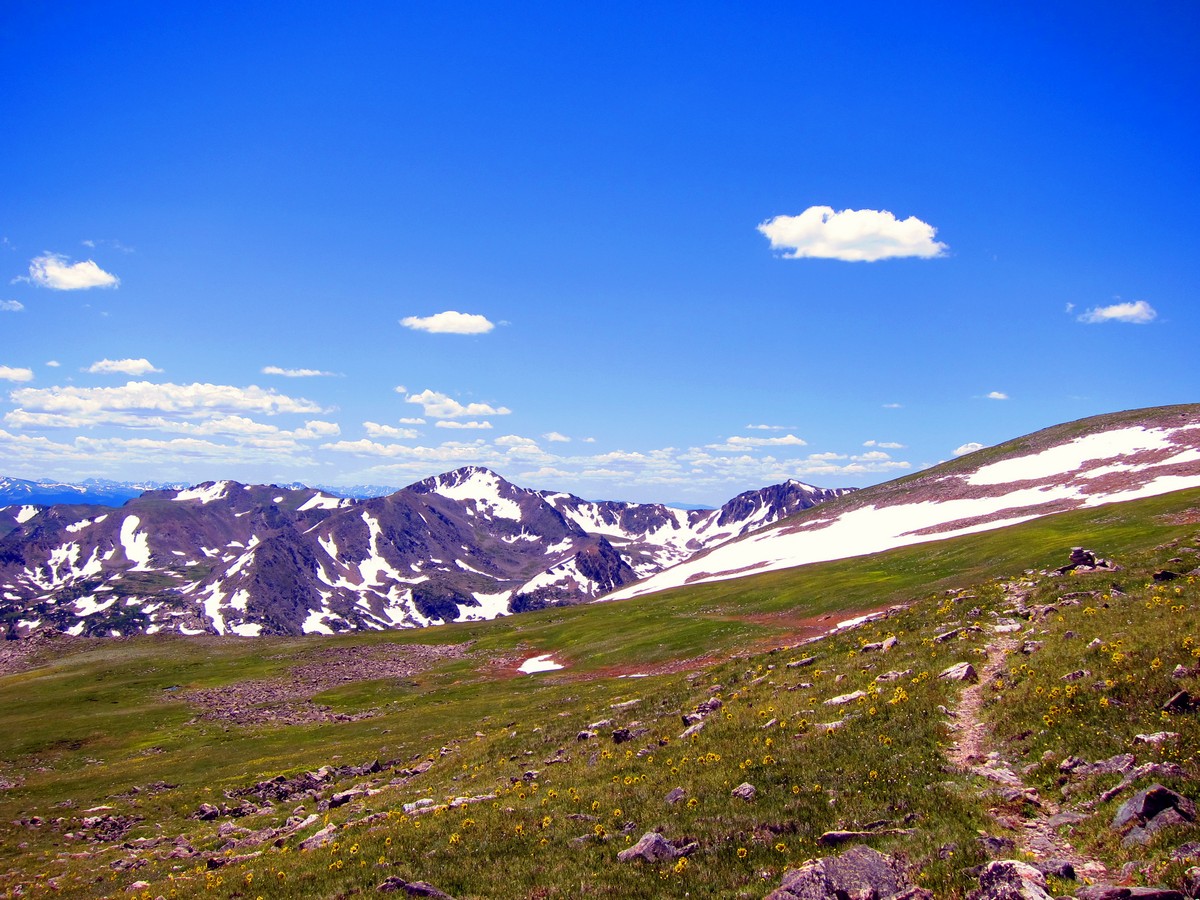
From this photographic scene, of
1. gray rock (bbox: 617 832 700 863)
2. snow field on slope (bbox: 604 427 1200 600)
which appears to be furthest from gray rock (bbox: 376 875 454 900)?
snow field on slope (bbox: 604 427 1200 600)

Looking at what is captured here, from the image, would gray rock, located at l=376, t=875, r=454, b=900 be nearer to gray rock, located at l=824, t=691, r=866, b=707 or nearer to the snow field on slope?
gray rock, located at l=824, t=691, r=866, b=707

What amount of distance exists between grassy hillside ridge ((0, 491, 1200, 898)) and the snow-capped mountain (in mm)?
30088

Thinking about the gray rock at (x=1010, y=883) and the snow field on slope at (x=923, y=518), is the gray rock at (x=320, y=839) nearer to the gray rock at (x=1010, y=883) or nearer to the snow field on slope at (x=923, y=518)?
the gray rock at (x=1010, y=883)

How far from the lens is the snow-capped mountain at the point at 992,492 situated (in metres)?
98.8

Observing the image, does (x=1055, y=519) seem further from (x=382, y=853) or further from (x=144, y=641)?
(x=144, y=641)

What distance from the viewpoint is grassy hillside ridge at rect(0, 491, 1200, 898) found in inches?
618

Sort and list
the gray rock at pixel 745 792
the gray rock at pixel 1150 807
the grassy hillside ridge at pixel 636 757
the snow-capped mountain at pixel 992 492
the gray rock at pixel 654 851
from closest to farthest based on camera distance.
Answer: the gray rock at pixel 1150 807
the gray rock at pixel 654 851
the grassy hillside ridge at pixel 636 757
the gray rock at pixel 745 792
the snow-capped mountain at pixel 992 492

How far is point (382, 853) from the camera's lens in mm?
18719

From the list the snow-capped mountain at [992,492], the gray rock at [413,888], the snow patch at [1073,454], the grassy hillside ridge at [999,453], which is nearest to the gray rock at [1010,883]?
the gray rock at [413,888]

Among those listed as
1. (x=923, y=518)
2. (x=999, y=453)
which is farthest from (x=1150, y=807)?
(x=999, y=453)

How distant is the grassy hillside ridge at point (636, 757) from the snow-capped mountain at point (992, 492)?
3009cm

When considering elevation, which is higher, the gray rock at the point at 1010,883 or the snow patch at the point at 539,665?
the gray rock at the point at 1010,883

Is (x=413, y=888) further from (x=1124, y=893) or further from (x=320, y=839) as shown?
(x=1124, y=893)

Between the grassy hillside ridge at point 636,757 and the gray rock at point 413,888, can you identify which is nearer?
the gray rock at point 413,888
